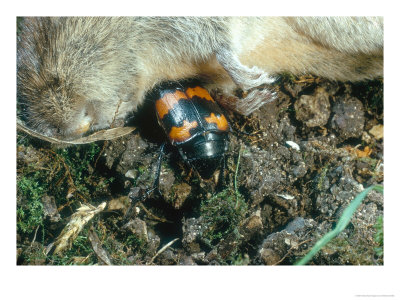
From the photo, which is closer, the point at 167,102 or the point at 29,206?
the point at 29,206

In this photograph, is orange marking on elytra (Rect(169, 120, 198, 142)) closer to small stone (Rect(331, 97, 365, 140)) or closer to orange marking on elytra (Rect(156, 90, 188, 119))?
orange marking on elytra (Rect(156, 90, 188, 119))

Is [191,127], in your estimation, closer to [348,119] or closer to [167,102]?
[167,102]

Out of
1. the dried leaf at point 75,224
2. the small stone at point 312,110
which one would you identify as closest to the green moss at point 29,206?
the dried leaf at point 75,224

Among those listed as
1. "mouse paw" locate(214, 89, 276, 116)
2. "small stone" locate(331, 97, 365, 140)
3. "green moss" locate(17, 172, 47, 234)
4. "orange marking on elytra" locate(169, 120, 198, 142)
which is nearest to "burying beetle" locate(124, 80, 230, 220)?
"orange marking on elytra" locate(169, 120, 198, 142)

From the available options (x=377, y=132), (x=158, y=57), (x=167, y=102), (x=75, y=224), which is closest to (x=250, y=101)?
(x=167, y=102)
